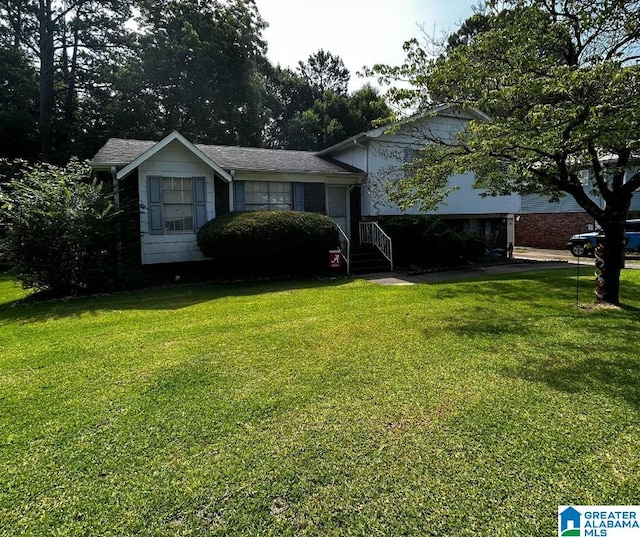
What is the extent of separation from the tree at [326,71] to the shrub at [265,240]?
108 feet

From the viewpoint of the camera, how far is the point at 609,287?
267 inches

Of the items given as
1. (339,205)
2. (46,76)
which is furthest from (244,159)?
(46,76)

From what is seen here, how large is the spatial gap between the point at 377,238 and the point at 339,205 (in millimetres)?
2197

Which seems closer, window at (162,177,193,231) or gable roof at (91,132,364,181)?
gable roof at (91,132,364,181)

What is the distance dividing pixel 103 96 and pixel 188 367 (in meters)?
26.9

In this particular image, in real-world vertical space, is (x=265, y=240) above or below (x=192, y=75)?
below

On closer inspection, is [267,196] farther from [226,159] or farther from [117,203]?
[117,203]

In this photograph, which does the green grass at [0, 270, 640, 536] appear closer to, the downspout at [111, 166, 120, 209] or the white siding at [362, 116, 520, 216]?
the downspout at [111, 166, 120, 209]

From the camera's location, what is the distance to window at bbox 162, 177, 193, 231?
1109 centimetres

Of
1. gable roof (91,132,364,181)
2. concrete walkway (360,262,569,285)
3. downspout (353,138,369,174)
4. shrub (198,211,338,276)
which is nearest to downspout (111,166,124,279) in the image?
gable roof (91,132,364,181)

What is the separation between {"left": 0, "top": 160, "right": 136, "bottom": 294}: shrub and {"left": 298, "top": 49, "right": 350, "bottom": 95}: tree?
34.6 m

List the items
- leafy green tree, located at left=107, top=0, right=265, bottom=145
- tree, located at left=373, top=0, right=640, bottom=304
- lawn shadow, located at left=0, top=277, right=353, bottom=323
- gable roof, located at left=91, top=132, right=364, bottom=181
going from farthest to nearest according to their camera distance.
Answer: leafy green tree, located at left=107, top=0, right=265, bottom=145 → gable roof, located at left=91, top=132, right=364, bottom=181 → lawn shadow, located at left=0, top=277, right=353, bottom=323 → tree, located at left=373, top=0, right=640, bottom=304

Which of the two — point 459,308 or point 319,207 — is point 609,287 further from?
point 319,207

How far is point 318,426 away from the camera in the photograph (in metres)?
3.00
